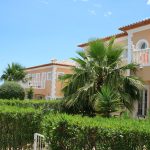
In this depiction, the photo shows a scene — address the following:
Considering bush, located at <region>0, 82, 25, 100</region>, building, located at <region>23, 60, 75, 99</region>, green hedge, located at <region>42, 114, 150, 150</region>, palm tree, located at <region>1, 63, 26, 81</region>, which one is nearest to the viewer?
green hedge, located at <region>42, 114, 150, 150</region>

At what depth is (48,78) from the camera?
155 feet

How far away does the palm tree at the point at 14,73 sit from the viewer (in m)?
52.2

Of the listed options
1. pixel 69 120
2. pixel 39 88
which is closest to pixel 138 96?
pixel 69 120

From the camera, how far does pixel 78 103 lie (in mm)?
17797

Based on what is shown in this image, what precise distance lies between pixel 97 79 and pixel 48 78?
96.7 ft

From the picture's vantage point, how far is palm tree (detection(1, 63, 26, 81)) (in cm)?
5220

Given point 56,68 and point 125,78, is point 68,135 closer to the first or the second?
point 125,78

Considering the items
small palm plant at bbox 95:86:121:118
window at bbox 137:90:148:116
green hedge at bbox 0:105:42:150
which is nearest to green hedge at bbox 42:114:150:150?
green hedge at bbox 0:105:42:150

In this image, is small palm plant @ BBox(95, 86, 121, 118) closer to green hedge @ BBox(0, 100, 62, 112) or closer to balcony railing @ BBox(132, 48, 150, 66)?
balcony railing @ BBox(132, 48, 150, 66)

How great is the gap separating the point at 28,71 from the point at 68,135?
4617 cm

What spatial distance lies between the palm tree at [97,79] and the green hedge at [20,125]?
19.8ft

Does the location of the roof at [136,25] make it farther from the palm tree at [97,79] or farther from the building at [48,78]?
the building at [48,78]

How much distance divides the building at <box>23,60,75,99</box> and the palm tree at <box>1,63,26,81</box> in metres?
1.20

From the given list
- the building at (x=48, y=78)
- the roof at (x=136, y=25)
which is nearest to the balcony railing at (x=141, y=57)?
the roof at (x=136, y=25)
